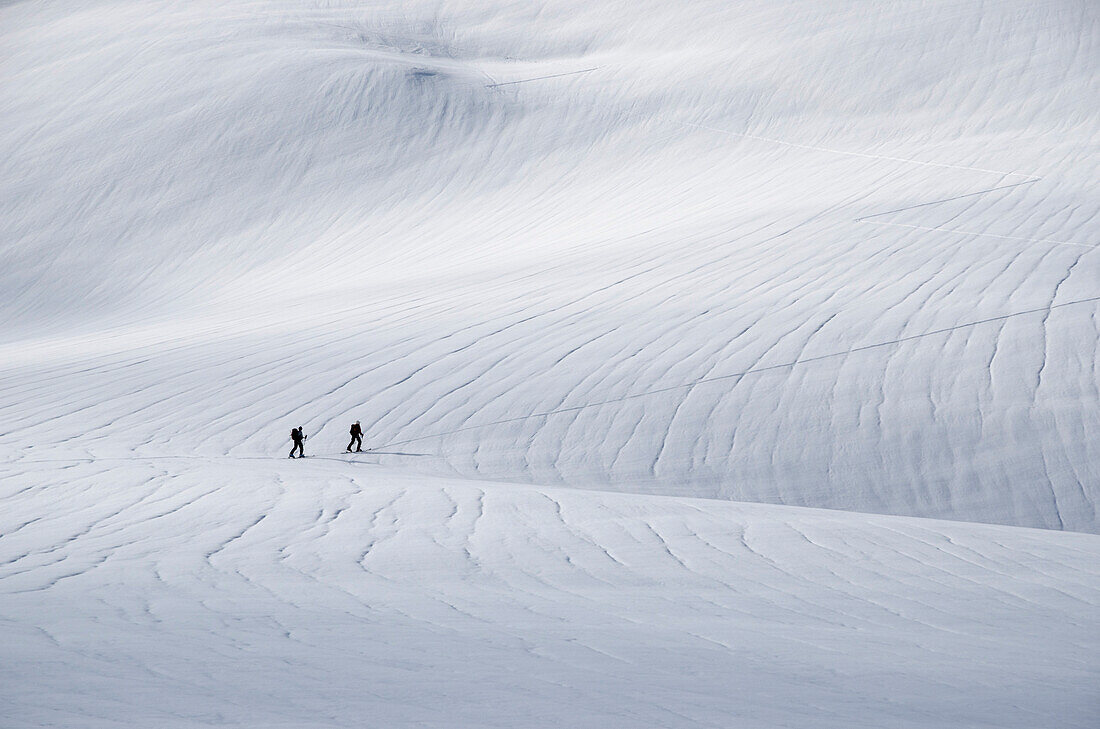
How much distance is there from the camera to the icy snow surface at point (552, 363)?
14.1ft

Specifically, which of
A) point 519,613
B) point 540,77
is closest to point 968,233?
point 519,613

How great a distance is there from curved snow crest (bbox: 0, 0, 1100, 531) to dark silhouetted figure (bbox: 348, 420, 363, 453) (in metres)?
0.27

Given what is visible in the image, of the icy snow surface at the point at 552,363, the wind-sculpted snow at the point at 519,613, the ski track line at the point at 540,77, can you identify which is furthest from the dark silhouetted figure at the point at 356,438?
the ski track line at the point at 540,77

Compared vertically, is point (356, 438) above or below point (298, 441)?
above

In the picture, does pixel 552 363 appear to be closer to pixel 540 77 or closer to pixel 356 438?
pixel 356 438

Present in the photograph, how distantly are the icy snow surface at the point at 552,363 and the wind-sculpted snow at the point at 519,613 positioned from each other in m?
0.04

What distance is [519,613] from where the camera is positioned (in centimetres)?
511

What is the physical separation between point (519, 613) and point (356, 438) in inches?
289

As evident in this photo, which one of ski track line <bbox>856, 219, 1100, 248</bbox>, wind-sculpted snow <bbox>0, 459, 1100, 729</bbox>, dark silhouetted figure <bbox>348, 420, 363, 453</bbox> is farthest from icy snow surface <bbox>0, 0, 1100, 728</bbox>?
dark silhouetted figure <bbox>348, 420, 363, 453</bbox>

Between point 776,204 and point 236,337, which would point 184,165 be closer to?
point 236,337

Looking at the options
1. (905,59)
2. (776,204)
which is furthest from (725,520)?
(905,59)

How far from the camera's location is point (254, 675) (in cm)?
380

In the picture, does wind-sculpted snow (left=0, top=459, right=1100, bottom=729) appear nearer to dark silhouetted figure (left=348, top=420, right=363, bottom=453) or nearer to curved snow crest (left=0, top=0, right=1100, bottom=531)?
dark silhouetted figure (left=348, top=420, right=363, bottom=453)

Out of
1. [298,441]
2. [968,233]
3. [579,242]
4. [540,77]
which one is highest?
[540,77]
